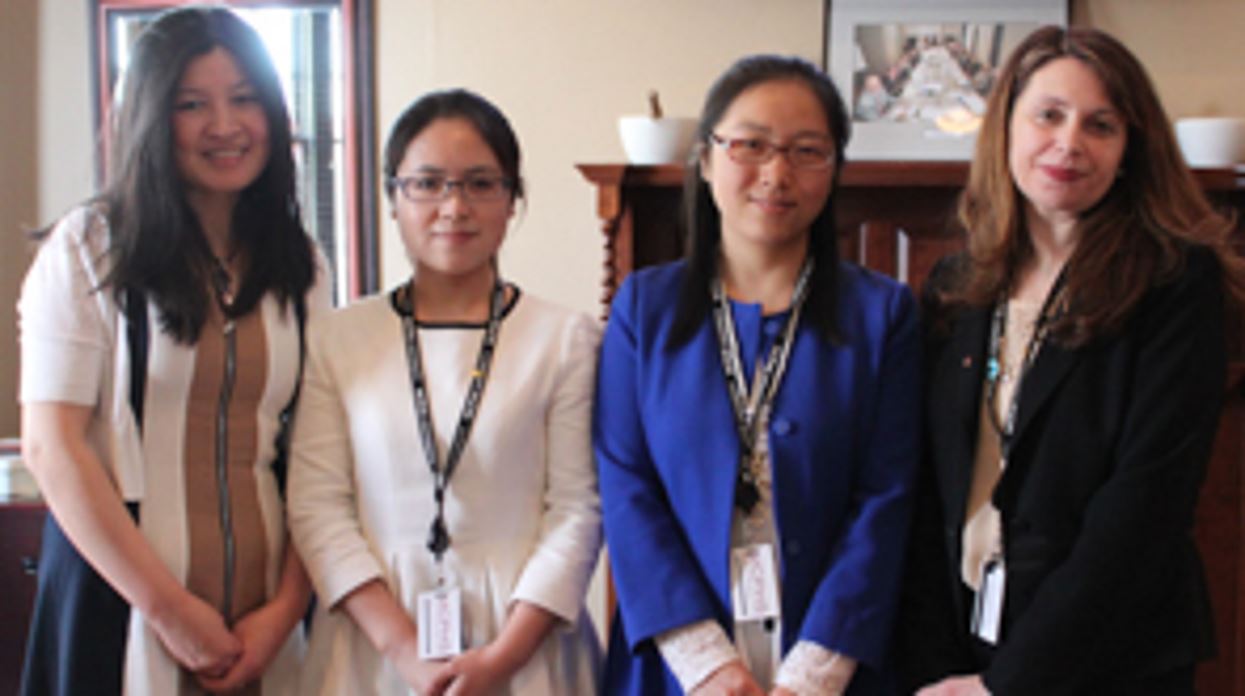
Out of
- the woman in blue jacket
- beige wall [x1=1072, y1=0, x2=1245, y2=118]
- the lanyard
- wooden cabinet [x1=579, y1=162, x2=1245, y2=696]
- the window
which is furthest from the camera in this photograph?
the window

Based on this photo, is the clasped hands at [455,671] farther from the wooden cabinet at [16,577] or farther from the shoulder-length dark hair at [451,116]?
the wooden cabinet at [16,577]

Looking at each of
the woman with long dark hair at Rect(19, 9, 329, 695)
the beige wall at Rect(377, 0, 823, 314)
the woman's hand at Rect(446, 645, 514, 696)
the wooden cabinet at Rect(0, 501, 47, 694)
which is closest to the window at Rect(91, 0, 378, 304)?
the beige wall at Rect(377, 0, 823, 314)

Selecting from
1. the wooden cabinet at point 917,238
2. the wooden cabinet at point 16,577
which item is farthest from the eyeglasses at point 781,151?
the wooden cabinet at point 16,577

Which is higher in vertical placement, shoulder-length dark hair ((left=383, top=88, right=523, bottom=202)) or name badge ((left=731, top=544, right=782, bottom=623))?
shoulder-length dark hair ((left=383, top=88, right=523, bottom=202))

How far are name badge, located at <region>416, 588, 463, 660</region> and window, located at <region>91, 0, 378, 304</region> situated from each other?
7.59 ft

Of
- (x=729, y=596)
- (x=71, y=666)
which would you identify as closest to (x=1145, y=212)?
(x=729, y=596)

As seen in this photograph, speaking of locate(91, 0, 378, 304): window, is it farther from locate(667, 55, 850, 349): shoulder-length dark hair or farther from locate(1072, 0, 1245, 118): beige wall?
locate(1072, 0, 1245, 118): beige wall

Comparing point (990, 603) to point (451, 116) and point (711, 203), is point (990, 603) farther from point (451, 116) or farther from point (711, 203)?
point (451, 116)

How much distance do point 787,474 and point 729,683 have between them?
0.98 ft

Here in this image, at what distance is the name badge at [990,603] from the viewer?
1437 mm

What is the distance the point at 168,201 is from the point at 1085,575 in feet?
4.57

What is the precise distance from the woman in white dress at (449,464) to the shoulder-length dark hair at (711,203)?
20 centimetres

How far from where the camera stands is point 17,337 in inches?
148

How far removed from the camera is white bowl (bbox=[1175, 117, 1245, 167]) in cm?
302
